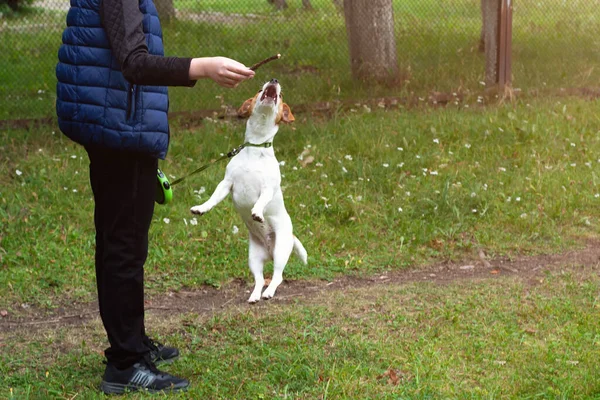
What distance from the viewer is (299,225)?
19.3 feet

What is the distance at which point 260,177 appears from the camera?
3529 millimetres

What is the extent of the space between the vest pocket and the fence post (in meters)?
6.09

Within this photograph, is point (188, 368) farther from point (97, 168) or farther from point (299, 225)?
point (299, 225)

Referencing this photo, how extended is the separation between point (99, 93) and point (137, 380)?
1291 mm

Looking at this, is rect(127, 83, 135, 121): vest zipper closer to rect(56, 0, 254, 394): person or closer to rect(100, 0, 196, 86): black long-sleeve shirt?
rect(56, 0, 254, 394): person

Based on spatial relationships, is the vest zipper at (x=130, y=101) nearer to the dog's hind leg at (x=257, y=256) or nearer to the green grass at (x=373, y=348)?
the dog's hind leg at (x=257, y=256)

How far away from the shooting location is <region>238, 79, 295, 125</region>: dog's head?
340 centimetres

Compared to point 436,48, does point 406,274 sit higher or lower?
lower

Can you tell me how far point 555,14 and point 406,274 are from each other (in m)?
5.65

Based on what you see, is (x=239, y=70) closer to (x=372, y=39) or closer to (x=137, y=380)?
(x=137, y=380)

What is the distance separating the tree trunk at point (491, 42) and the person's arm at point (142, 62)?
20.3 ft

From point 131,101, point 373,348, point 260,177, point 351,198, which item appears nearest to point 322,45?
point 351,198

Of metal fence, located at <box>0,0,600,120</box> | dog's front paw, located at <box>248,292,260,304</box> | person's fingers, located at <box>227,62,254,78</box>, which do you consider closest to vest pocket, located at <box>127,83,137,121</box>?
person's fingers, located at <box>227,62,254,78</box>

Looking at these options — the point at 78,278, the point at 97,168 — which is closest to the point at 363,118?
the point at 78,278
